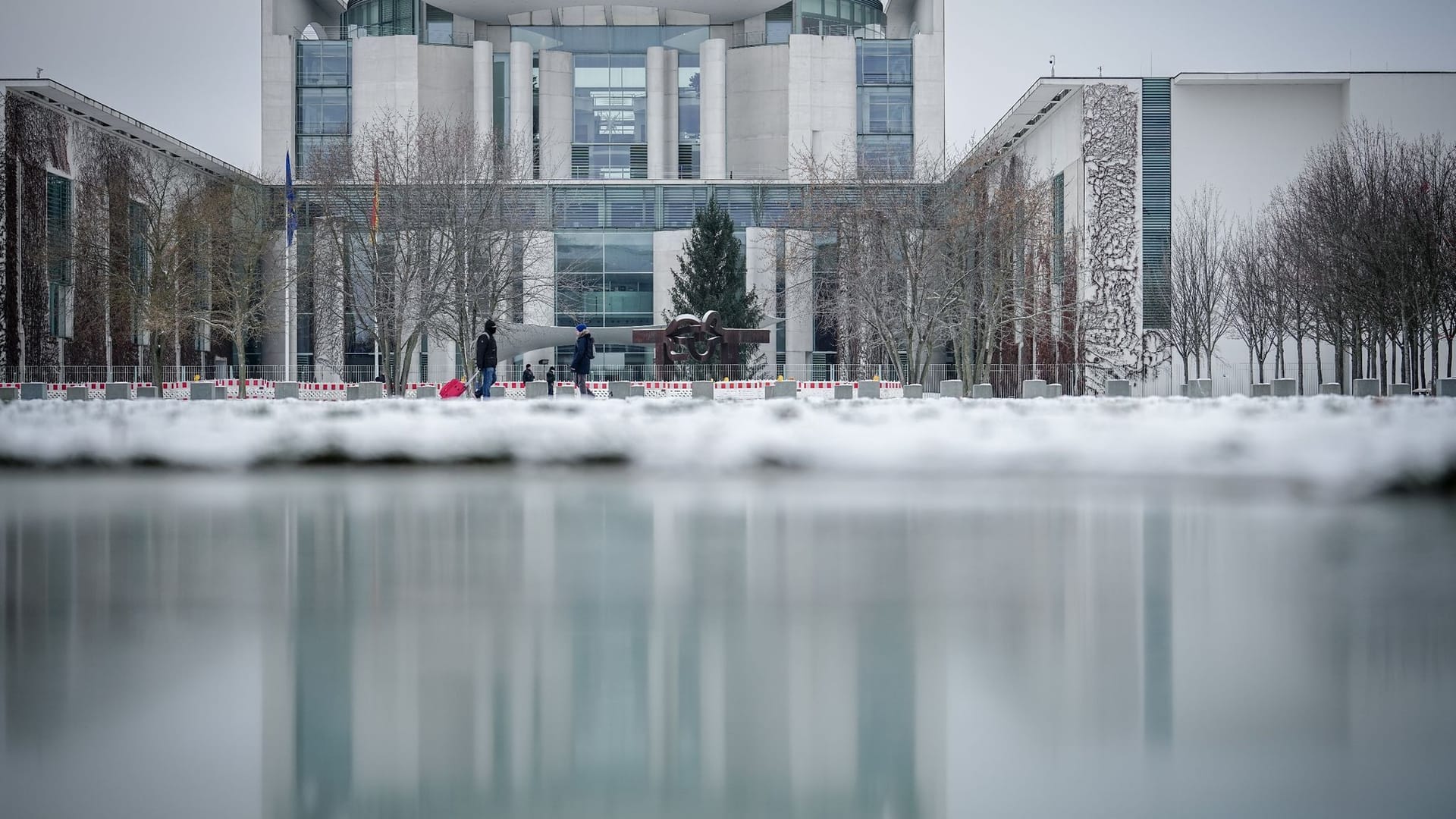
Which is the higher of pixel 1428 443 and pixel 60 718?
pixel 1428 443

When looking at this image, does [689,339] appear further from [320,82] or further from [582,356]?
[320,82]

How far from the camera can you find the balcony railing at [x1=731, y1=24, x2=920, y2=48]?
68000 millimetres

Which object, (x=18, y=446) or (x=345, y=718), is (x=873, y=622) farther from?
(x=18, y=446)

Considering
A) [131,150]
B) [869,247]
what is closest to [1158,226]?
[869,247]

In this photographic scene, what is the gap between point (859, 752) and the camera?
6.06 ft

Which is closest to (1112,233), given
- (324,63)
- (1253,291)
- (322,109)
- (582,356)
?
(1253,291)

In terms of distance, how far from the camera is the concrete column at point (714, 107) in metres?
65.0

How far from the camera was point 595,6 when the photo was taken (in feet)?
224

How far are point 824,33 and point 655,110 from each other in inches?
464

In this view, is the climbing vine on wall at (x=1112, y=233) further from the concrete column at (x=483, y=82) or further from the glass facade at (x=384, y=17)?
the glass facade at (x=384, y=17)

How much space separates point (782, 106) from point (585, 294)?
1939cm

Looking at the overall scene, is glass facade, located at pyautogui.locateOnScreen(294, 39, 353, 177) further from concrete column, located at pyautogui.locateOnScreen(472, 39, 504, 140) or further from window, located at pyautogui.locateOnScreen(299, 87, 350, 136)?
concrete column, located at pyautogui.locateOnScreen(472, 39, 504, 140)

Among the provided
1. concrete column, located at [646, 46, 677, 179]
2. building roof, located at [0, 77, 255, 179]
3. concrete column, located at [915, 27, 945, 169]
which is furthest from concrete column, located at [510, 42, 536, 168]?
concrete column, located at [915, 27, 945, 169]

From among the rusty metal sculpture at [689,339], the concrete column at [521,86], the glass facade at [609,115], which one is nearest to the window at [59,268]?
the concrete column at [521,86]
